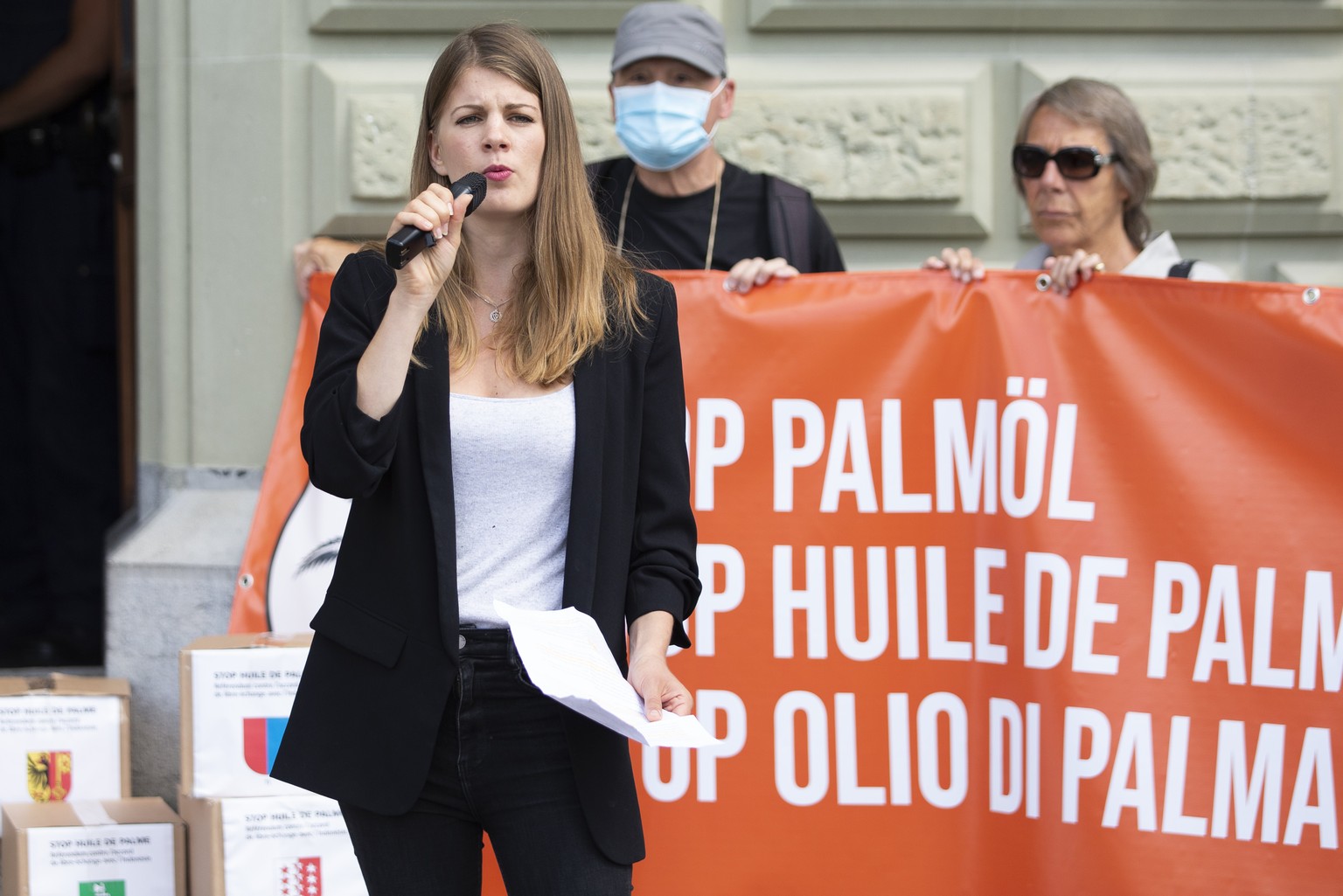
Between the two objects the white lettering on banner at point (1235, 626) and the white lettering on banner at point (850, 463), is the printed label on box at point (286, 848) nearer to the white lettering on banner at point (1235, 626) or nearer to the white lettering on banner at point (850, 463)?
the white lettering on banner at point (850, 463)

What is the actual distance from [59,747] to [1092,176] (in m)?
2.86

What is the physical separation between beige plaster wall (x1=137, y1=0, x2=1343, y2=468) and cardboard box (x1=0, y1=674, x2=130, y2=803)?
101 cm

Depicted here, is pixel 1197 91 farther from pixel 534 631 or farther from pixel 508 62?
pixel 534 631

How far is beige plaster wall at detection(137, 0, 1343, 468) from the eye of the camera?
4.51 meters

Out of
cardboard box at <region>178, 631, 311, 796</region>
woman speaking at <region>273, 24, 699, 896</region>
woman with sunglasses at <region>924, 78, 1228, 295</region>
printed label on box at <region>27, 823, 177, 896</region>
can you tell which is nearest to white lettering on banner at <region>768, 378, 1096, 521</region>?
woman with sunglasses at <region>924, 78, 1228, 295</region>

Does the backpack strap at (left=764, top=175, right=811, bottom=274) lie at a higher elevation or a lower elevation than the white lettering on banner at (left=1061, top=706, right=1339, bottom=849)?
higher

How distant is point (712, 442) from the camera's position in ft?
11.6

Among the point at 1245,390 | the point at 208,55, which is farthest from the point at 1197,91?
the point at 208,55

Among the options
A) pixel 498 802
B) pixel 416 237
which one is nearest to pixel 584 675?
pixel 498 802

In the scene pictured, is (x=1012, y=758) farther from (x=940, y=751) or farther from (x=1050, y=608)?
(x=1050, y=608)

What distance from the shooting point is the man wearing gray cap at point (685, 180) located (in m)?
3.74

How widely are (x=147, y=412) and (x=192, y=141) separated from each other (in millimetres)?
840

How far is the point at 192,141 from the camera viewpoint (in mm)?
4535

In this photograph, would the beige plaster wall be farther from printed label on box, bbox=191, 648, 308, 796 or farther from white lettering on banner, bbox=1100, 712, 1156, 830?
white lettering on banner, bbox=1100, 712, 1156, 830
